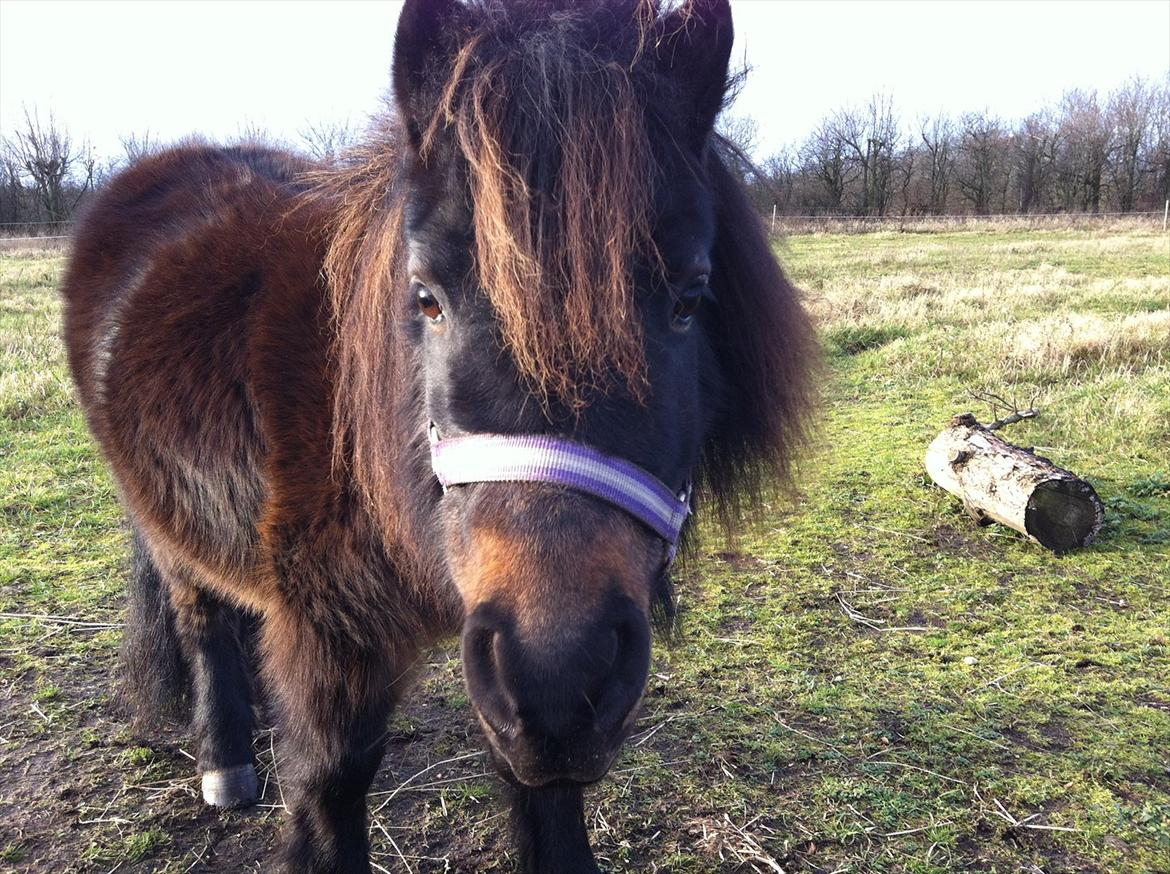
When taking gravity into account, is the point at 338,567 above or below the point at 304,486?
below

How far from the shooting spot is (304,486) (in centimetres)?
214

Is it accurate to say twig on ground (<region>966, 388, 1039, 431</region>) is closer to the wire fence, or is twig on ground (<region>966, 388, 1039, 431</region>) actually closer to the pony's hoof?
the pony's hoof

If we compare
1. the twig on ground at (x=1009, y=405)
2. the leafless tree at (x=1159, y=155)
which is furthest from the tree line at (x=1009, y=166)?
the twig on ground at (x=1009, y=405)

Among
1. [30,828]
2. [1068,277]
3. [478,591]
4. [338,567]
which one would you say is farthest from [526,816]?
[1068,277]

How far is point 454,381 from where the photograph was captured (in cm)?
157

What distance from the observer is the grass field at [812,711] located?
259 centimetres

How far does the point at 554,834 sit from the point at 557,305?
1.74 meters

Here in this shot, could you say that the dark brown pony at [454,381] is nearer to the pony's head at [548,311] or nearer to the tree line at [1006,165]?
the pony's head at [548,311]

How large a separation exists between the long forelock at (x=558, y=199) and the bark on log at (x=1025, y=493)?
3819 mm

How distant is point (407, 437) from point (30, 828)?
6.85ft

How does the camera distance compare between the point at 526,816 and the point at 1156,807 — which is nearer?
the point at 526,816

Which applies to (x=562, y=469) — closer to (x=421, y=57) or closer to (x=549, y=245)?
(x=549, y=245)

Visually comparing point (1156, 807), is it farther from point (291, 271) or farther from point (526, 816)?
point (291, 271)

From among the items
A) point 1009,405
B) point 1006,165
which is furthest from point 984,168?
point 1009,405
